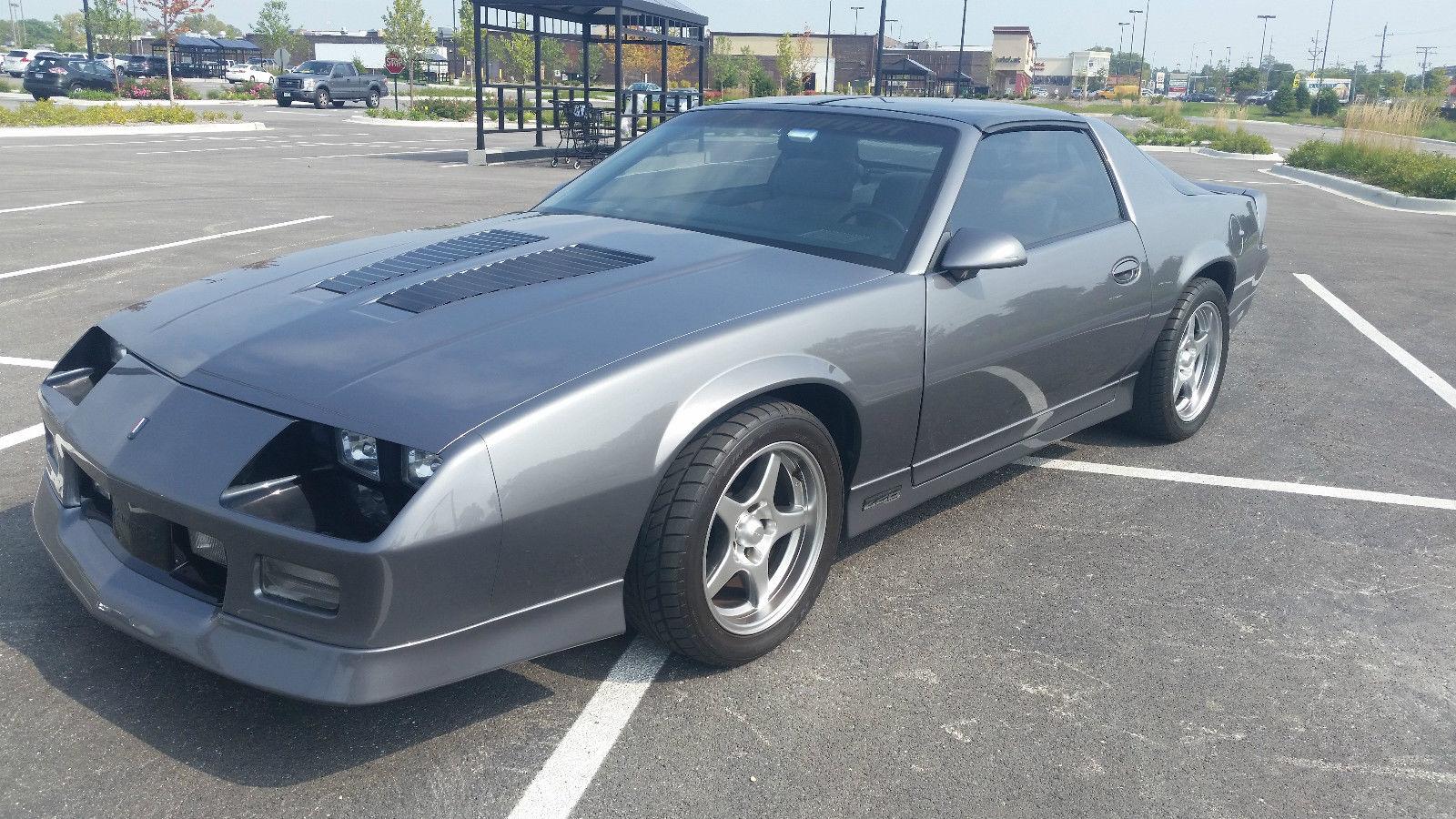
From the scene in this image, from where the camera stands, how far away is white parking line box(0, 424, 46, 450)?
4.46 m

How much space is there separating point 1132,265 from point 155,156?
17959mm

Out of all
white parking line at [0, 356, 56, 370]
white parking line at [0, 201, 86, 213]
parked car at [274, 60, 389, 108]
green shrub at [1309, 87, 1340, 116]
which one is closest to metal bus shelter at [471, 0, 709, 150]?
white parking line at [0, 201, 86, 213]

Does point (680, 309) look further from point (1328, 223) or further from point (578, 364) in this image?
point (1328, 223)

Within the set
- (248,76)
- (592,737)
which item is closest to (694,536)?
(592,737)

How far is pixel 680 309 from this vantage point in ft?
9.87

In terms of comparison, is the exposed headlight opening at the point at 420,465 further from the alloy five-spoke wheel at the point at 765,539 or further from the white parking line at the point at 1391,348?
the white parking line at the point at 1391,348

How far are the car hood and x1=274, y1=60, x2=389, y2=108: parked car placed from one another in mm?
44013

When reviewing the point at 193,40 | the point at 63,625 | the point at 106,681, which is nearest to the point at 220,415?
the point at 106,681

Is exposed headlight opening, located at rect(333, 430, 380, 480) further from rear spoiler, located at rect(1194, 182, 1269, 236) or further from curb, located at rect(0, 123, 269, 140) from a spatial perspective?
curb, located at rect(0, 123, 269, 140)

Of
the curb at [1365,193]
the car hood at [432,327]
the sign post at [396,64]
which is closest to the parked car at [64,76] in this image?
the sign post at [396,64]

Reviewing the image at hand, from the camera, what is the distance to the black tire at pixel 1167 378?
15.8 ft

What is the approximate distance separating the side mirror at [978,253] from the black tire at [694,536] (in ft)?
2.52

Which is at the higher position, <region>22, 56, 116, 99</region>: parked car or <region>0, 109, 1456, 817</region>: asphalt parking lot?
<region>22, 56, 116, 99</region>: parked car

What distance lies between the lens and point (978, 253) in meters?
3.48
